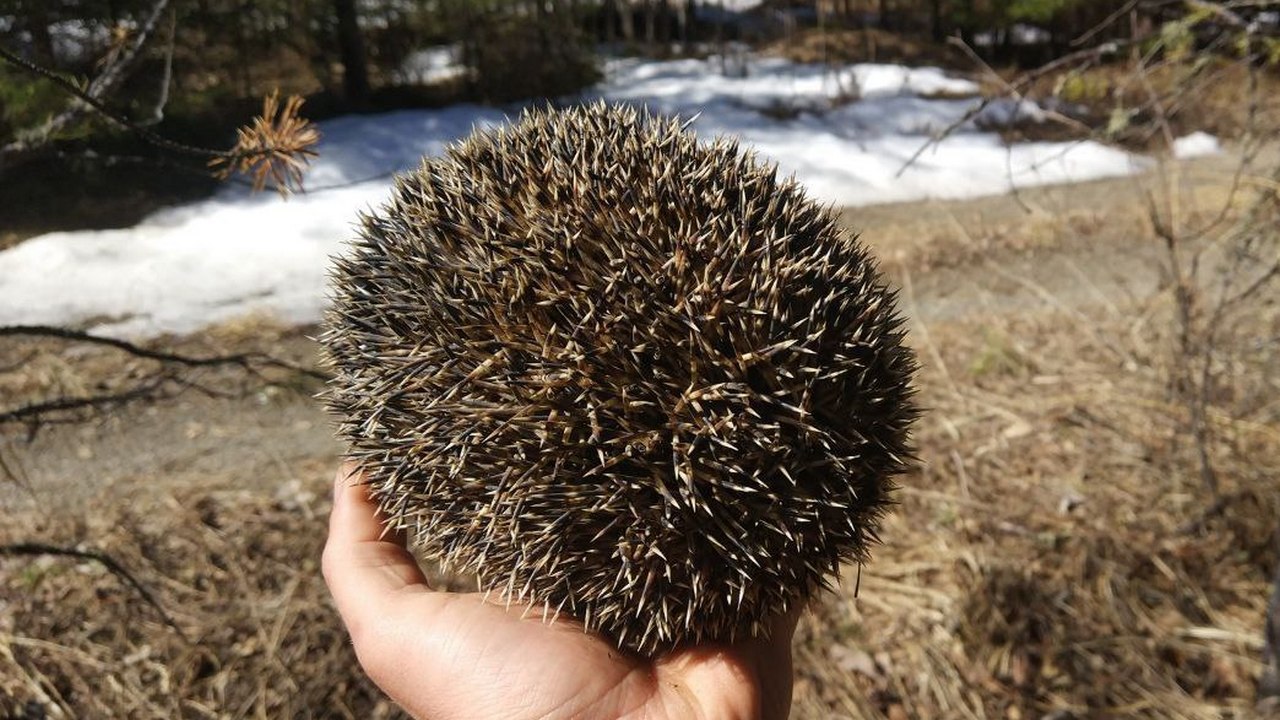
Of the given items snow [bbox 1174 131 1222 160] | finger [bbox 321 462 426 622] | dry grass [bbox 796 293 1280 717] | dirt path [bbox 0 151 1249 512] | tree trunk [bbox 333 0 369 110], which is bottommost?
dry grass [bbox 796 293 1280 717]

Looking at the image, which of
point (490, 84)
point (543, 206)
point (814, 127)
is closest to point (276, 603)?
point (543, 206)

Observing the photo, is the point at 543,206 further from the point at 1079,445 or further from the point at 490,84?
the point at 490,84

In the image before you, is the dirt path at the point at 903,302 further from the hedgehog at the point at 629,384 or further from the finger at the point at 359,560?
the hedgehog at the point at 629,384

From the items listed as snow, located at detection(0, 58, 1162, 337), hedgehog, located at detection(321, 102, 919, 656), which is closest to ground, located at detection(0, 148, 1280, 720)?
snow, located at detection(0, 58, 1162, 337)

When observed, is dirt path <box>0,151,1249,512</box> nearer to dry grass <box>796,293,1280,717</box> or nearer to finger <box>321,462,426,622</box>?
dry grass <box>796,293,1280,717</box>

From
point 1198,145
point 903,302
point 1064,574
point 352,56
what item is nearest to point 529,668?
point 1064,574

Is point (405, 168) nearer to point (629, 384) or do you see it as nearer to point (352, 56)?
point (352, 56)
